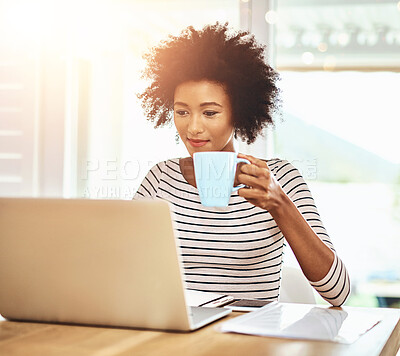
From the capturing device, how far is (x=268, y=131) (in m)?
2.89

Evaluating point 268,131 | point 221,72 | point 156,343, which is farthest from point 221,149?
point 268,131

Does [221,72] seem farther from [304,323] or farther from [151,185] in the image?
[304,323]

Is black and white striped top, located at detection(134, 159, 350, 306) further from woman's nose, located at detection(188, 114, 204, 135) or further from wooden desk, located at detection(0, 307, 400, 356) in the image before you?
wooden desk, located at detection(0, 307, 400, 356)

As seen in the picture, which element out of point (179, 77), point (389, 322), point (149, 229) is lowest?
point (389, 322)

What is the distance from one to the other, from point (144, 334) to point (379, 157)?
204cm

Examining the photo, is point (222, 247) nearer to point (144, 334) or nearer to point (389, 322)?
point (389, 322)

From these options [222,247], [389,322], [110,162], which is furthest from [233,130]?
[110,162]

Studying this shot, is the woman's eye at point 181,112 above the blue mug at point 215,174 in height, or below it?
above

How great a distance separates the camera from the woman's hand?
1217 mm

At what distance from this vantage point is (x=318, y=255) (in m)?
1.34

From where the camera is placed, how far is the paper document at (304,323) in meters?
0.89

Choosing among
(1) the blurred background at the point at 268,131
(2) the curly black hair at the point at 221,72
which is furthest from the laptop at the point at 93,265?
(1) the blurred background at the point at 268,131

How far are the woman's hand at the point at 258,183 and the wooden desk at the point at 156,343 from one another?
1.19ft

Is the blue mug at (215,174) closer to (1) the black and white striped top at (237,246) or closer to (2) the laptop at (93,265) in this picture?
(2) the laptop at (93,265)
